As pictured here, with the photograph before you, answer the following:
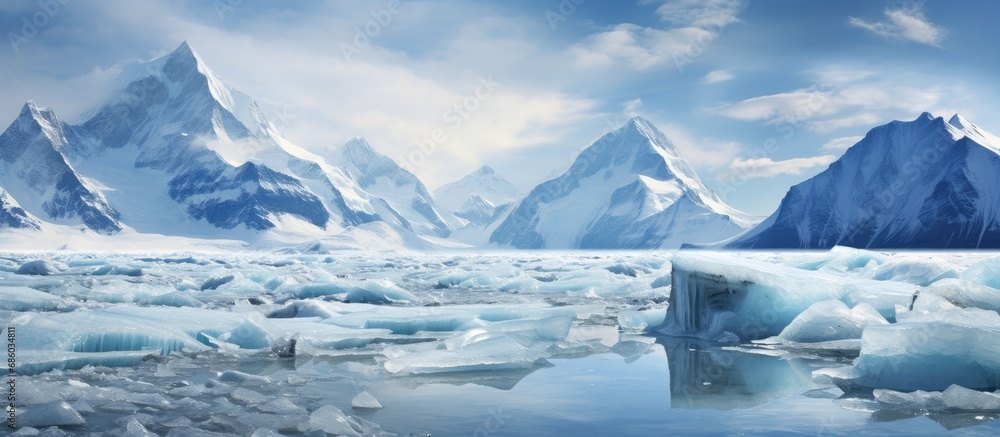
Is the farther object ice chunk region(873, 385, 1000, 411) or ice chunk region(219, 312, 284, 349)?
ice chunk region(219, 312, 284, 349)

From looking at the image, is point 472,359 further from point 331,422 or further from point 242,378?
point 331,422

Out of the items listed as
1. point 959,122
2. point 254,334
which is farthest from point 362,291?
point 959,122

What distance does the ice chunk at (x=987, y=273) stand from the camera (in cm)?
1366

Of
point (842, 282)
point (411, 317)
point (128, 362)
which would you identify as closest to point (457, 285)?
point (411, 317)

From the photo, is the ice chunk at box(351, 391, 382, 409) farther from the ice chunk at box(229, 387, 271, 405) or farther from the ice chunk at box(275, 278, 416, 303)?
the ice chunk at box(275, 278, 416, 303)

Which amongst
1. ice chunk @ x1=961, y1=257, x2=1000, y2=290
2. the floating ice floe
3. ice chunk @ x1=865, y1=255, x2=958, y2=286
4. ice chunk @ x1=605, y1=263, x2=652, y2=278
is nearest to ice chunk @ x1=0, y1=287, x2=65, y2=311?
the floating ice floe

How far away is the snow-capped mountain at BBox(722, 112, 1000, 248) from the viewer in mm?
122750

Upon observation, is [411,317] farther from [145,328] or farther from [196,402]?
[196,402]

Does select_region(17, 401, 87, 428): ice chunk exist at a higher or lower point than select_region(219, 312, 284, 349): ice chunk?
lower

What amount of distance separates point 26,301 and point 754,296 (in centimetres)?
1564

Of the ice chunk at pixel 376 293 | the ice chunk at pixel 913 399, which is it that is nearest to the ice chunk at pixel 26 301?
the ice chunk at pixel 376 293

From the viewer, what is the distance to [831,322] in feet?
36.9

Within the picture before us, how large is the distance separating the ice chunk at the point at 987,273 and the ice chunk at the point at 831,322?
13.4 feet

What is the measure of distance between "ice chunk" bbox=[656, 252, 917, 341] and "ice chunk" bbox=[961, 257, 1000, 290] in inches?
70.0
